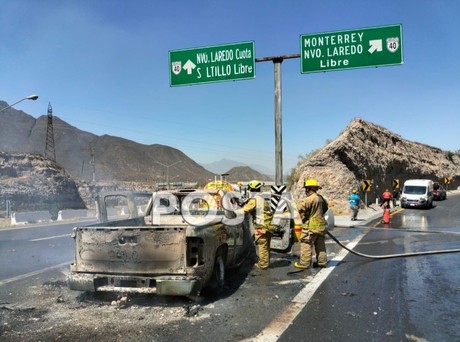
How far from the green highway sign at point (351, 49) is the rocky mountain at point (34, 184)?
32.4 m

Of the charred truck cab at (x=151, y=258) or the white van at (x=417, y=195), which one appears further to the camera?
the white van at (x=417, y=195)

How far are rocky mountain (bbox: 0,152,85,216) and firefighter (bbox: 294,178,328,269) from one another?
36064 millimetres

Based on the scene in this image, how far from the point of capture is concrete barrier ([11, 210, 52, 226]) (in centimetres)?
2259

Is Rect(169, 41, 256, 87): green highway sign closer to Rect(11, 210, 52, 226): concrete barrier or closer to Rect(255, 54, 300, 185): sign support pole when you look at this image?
Rect(255, 54, 300, 185): sign support pole

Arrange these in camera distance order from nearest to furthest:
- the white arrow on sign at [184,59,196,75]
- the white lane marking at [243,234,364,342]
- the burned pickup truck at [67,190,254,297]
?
the white lane marking at [243,234,364,342] < the burned pickup truck at [67,190,254,297] < the white arrow on sign at [184,59,196,75]

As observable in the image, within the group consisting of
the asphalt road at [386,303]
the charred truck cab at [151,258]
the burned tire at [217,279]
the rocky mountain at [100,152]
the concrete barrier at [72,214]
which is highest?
the rocky mountain at [100,152]

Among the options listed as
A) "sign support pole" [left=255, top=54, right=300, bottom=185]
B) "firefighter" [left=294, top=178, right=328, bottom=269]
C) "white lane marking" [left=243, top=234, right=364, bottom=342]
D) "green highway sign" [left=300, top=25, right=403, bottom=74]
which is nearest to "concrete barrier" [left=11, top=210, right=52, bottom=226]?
"sign support pole" [left=255, top=54, right=300, bottom=185]

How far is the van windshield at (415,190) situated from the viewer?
107 ft

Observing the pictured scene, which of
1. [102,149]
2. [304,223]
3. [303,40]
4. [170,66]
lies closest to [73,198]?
[170,66]

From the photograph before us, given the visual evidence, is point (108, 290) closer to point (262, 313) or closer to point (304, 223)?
point (262, 313)

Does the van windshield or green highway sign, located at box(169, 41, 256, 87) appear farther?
the van windshield

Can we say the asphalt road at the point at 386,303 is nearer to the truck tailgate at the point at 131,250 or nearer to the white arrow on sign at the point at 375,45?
the truck tailgate at the point at 131,250

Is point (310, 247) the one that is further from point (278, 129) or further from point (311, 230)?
point (278, 129)

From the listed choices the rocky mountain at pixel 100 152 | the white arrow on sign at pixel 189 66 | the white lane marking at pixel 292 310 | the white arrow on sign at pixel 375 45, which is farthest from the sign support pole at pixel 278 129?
the rocky mountain at pixel 100 152
